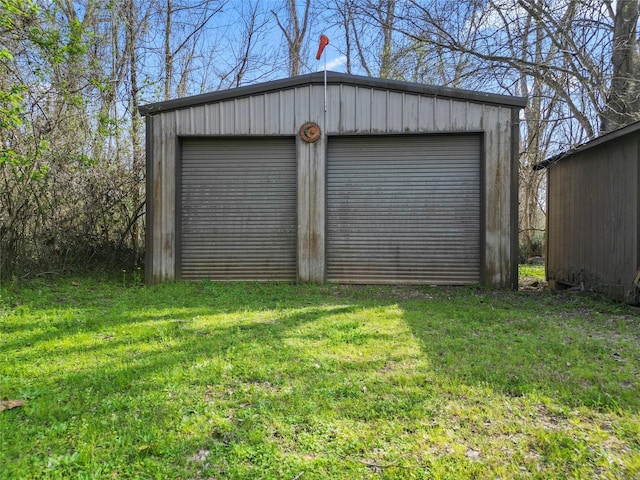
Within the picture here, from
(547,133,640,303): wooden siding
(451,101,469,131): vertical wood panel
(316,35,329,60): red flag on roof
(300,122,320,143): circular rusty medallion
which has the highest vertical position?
(316,35,329,60): red flag on roof

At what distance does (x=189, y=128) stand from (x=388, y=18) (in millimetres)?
6240

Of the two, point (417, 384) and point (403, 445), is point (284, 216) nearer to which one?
point (417, 384)

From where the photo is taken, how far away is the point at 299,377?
305 centimetres

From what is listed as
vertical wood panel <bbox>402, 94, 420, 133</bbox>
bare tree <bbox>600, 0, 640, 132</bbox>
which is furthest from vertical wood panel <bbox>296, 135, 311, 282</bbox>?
bare tree <bbox>600, 0, 640, 132</bbox>

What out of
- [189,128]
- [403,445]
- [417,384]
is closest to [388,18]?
[189,128]

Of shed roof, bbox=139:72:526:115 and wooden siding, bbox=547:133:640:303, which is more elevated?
shed roof, bbox=139:72:526:115

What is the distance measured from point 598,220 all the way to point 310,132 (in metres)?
5.01

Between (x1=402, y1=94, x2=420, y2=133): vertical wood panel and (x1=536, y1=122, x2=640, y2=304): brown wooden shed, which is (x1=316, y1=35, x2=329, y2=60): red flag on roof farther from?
(x1=536, y1=122, x2=640, y2=304): brown wooden shed

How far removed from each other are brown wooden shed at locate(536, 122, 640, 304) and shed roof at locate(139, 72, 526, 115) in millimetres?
1618

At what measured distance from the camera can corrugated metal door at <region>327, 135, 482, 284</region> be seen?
24.5ft

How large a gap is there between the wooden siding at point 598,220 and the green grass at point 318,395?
1253mm

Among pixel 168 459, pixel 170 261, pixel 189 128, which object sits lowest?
pixel 168 459

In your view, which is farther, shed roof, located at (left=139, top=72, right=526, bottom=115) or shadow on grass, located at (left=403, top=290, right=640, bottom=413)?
shed roof, located at (left=139, top=72, right=526, bottom=115)

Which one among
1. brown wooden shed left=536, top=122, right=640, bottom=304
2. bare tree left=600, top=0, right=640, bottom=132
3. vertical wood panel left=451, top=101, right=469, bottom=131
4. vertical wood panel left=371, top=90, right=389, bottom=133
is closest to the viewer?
brown wooden shed left=536, top=122, right=640, bottom=304
